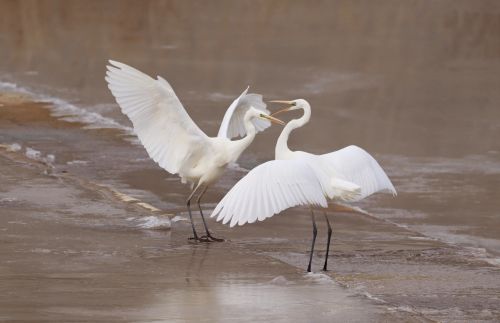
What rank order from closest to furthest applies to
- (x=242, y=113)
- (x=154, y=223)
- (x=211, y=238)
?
(x=211, y=238) < (x=154, y=223) < (x=242, y=113)

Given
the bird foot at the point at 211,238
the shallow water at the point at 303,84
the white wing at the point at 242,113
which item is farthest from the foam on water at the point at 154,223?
the white wing at the point at 242,113

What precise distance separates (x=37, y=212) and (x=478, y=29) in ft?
47.1

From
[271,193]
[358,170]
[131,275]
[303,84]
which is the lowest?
[131,275]

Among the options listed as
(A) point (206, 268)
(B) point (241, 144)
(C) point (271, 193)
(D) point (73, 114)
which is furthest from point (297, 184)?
(D) point (73, 114)

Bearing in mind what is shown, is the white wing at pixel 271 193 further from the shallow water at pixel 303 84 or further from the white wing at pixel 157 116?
the white wing at pixel 157 116

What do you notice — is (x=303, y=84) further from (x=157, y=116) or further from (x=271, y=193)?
(x=271, y=193)

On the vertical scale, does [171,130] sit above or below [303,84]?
below

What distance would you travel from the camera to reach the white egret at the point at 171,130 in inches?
421

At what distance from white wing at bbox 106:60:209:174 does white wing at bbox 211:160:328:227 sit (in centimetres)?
171

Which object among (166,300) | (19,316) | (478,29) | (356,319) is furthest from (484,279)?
(478,29)

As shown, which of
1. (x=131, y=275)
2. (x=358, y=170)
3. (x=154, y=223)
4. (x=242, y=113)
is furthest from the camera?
(x=242, y=113)

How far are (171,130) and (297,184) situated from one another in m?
2.15

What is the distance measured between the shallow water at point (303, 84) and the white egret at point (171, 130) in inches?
→ 23.5

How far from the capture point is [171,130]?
10.9 meters
